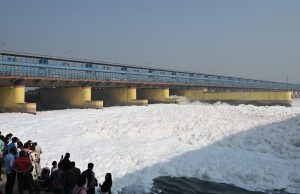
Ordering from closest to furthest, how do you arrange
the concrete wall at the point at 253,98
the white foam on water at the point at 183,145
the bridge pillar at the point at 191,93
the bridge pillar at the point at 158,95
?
the white foam on water at the point at 183,145 → the bridge pillar at the point at 158,95 → the concrete wall at the point at 253,98 → the bridge pillar at the point at 191,93

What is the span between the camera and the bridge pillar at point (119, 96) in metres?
53.8

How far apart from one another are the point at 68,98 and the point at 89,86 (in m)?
3.07

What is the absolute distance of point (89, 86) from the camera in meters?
47.1

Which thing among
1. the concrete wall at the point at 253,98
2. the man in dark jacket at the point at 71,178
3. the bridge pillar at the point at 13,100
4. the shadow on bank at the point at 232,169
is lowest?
the shadow on bank at the point at 232,169

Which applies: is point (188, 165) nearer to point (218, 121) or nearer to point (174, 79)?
point (218, 121)

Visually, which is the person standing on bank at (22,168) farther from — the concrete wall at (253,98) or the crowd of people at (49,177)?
the concrete wall at (253,98)

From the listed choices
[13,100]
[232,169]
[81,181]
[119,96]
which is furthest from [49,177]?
[119,96]

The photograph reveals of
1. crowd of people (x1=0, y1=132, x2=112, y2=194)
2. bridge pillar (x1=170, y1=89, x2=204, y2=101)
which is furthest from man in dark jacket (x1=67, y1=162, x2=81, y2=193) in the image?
bridge pillar (x1=170, y1=89, x2=204, y2=101)

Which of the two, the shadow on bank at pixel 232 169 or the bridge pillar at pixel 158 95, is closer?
the shadow on bank at pixel 232 169

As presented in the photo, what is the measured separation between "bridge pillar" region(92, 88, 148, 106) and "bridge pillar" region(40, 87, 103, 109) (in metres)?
8.08

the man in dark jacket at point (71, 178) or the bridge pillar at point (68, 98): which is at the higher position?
the bridge pillar at point (68, 98)

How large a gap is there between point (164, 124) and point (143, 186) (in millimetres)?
11510

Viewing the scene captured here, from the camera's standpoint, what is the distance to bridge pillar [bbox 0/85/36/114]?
3650 cm

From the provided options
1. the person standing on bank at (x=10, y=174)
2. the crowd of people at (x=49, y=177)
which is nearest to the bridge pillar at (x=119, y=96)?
the crowd of people at (x=49, y=177)
